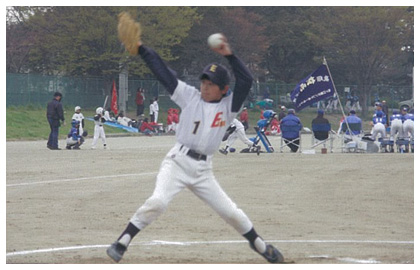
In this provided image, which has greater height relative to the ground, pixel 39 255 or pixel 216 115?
pixel 216 115

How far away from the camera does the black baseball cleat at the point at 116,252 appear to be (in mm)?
7875

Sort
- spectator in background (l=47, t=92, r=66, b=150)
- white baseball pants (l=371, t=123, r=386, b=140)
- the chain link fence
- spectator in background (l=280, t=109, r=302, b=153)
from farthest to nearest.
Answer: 1. the chain link fence
2. white baseball pants (l=371, t=123, r=386, b=140)
3. spectator in background (l=280, t=109, r=302, b=153)
4. spectator in background (l=47, t=92, r=66, b=150)

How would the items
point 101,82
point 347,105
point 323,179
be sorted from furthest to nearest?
point 347,105
point 101,82
point 323,179

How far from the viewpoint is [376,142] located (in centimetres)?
2925

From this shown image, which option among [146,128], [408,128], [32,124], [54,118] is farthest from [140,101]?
→ [408,128]

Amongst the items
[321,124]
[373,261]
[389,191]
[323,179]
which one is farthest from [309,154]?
[373,261]

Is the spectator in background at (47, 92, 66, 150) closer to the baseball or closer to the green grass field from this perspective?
the green grass field

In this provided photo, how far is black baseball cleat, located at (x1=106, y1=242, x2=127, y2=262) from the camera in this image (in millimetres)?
7875

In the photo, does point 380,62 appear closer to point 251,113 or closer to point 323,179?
point 251,113

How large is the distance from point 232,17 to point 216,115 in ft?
167

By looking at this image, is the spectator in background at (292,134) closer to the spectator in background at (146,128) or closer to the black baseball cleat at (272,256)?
the spectator in background at (146,128)

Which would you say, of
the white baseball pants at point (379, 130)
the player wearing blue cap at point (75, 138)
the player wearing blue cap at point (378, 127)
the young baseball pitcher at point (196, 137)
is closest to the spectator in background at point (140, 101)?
the player wearing blue cap at point (75, 138)

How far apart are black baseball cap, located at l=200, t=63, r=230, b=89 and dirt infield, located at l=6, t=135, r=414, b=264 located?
1877 millimetres

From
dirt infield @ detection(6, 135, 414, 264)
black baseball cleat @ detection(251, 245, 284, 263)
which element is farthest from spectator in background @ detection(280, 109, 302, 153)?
black baseball cleat @ detection(251, 245, 284, 263)
